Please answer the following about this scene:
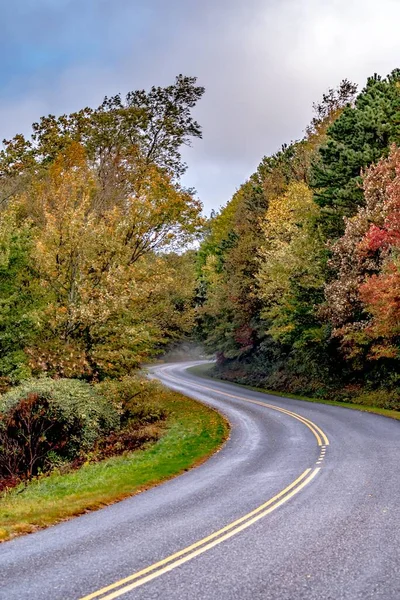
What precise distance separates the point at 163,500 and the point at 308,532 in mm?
4046

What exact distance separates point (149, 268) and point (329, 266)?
1338 cm

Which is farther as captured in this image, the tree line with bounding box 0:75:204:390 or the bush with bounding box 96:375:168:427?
the tree line with bounding box 0:75:204:390

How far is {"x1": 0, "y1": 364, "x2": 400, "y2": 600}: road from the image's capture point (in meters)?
6.77

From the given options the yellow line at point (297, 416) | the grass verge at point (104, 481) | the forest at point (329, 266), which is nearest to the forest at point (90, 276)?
the grass verge at point (104, 481)

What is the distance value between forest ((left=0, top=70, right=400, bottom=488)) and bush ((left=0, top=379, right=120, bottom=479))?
0.07 m

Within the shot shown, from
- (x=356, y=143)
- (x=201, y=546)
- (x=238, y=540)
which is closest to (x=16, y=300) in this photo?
(x=201, y=546)

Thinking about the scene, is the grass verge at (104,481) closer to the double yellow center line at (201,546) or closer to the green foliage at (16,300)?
the double yellow center line at (201,546)

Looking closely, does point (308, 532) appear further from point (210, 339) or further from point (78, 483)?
point (210, 339)

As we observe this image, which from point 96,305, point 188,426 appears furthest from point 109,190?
point 188,426

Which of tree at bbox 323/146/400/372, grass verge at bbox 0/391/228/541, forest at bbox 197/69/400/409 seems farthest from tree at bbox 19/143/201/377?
forest at bbox 197/69/400/409

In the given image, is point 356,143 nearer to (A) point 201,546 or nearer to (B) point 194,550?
(A) point 201,546

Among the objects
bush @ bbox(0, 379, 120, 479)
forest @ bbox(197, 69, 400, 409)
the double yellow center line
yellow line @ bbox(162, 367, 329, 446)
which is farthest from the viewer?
forest @ bbox(197, 69, 400, 409)

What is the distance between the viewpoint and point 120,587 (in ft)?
22.2

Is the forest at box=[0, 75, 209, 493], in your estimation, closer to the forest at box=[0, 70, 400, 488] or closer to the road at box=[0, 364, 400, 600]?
the forest at box=[0, 70, 400, 488]
